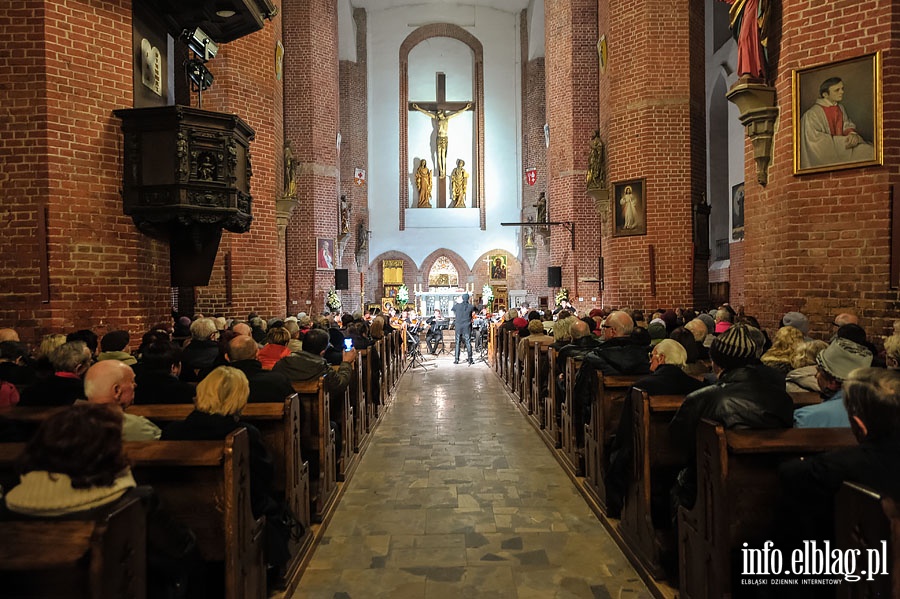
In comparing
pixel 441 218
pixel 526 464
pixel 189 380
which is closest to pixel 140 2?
pixel 189 380

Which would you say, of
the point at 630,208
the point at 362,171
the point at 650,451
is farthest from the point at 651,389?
the point at 362,171

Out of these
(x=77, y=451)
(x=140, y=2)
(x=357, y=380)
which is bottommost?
(x=357, y=380)

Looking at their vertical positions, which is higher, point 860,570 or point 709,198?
point 709,198

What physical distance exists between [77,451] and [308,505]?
8.77ft

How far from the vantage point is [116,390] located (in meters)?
2.99

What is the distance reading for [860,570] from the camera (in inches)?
73.4

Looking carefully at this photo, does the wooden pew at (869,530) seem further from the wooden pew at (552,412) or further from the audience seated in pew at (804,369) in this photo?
the wooden pew at (552,412)

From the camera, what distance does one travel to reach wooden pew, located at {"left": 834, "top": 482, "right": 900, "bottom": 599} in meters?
1.71

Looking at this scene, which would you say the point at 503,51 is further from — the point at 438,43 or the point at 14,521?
the point at 14,521

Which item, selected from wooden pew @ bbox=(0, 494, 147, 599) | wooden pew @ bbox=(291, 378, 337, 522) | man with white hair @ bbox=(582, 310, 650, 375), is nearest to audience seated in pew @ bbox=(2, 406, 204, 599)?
wooden pew @ bbox=(0, 494, 147, 599)

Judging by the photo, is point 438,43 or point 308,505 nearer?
point 308,505

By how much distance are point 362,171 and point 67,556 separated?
81.0 ft

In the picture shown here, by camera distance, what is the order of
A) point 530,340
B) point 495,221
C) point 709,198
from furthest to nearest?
point 495,221 < point 709,198 < point 530,340

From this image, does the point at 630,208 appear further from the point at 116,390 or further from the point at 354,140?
the point at 354,140
